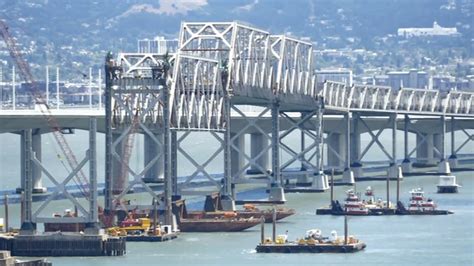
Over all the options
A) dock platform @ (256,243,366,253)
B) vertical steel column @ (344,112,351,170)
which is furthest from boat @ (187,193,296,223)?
vertical steel column @ (344,112,351,170)

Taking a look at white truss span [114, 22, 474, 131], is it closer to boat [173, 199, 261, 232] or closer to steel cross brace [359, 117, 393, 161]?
steel cross brace [359, 117, 393, 161]

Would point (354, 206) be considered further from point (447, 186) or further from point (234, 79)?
point (447, 186)

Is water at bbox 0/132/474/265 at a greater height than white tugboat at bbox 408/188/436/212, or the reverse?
white tugboat at bbox 408/188/436/212

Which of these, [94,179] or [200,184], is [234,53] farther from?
[94,179]

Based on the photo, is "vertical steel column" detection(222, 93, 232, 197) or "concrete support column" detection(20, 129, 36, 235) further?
"vertical steel column" detection(222, 93, 232, 197)

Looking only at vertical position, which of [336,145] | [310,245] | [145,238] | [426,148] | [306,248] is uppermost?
[336,145]

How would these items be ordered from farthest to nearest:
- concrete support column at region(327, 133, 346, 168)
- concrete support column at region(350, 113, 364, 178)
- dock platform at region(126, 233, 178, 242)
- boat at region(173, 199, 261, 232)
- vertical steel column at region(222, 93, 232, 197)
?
concrete support column at region(327, 133, 346, 168)
concrete support column at region(350, 113, 364, 178)
vertical steel column at region(222, 93, 232, 197)
boat at region(173, 199, 261, 232)
dock platform at region(126, 233, 178, 242)

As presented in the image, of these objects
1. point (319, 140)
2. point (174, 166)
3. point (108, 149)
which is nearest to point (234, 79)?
point (174, 166)
